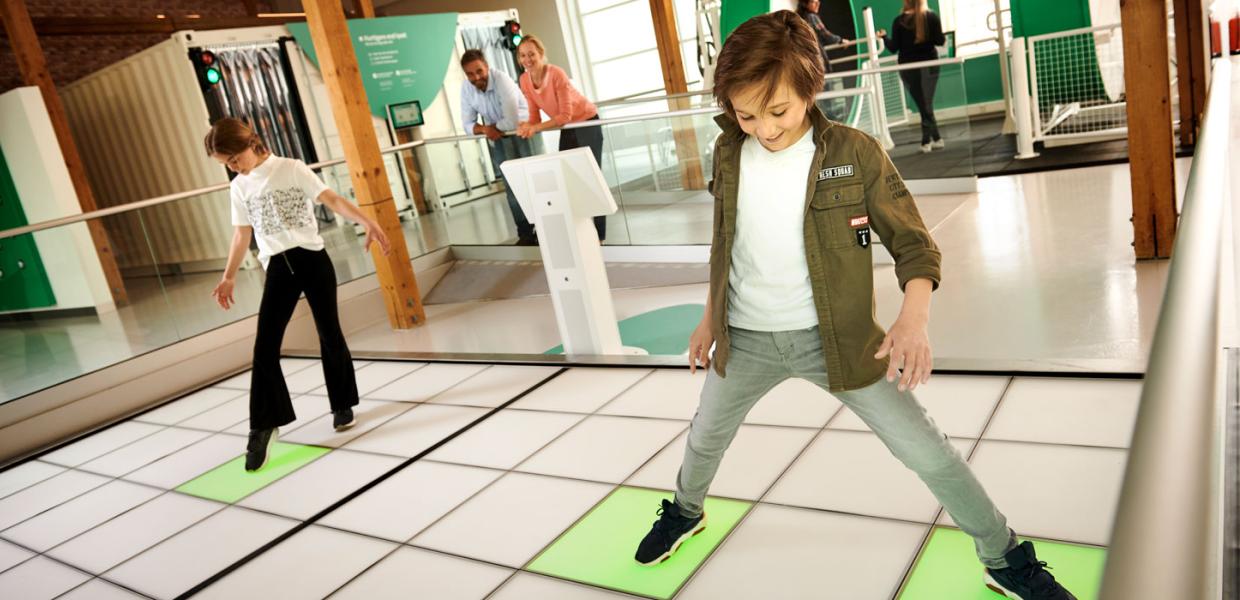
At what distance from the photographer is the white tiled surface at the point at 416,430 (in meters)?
3.26

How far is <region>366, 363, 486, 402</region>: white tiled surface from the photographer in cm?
394

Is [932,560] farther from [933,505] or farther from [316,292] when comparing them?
[316,292]

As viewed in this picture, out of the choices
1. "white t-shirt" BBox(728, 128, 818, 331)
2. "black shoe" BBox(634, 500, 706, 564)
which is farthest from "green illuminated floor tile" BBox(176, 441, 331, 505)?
"white t-shirt" BBox(728, 128, 818, 331)

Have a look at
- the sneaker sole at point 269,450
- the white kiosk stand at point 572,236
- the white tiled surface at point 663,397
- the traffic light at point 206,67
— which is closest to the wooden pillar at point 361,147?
the white kiosk stand at point 572,236

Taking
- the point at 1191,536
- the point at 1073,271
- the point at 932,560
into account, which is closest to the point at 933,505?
the point at 932,560

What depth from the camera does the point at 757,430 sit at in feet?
8.86

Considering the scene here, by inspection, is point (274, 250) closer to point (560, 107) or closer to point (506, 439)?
point (506, 439)

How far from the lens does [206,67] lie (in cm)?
769

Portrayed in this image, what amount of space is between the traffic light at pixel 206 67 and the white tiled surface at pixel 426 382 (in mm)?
4981

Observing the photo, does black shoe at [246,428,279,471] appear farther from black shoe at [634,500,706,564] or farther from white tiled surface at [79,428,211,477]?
black shoe at [634,500,706,564]

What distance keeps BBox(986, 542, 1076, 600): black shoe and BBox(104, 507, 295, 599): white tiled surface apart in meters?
2.16

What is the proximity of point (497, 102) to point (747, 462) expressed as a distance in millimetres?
4323

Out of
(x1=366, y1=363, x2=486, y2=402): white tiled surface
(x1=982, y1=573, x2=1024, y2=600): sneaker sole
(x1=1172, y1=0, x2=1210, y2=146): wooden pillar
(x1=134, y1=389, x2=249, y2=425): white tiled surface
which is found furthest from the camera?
(x1=1172, y1=0, x2=1210, y2=146): wooden pillar

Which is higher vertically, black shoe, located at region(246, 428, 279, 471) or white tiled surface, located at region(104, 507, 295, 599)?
black shoe, located at region(246, 428, 279, 471)
